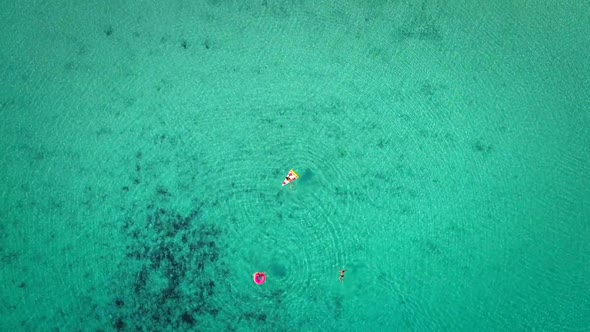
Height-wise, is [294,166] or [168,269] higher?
[294,166]

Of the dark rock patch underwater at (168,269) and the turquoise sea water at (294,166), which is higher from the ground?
the turquoise sea water at (294,166)

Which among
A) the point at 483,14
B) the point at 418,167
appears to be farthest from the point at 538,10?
the point at 418,167

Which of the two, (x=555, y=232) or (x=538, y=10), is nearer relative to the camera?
(x=555, y=232)

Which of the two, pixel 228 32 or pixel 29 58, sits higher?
pixel 228 32

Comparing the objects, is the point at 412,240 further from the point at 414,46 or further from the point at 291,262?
the point at 414,46

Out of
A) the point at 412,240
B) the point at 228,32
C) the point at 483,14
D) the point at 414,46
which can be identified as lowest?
the point at 412,240

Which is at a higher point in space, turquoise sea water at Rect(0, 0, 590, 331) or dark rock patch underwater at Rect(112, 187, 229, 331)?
turquoise sea water at Rect(0, 0, 590, 331)

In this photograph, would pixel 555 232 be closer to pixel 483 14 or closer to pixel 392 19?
pixel 483 14
